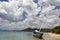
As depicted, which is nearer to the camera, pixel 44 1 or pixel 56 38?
pixel 56 38

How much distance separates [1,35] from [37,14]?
840mm

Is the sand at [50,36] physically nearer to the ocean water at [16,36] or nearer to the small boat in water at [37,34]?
the small boat in water at [37,34]

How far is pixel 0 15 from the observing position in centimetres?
367

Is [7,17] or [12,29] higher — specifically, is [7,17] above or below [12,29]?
above

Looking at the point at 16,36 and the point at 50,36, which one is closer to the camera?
the point at 50,36

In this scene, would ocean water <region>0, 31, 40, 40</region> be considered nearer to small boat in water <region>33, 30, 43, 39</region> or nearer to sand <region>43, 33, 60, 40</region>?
small boat in water <region>33, 30, 43, 39</region>

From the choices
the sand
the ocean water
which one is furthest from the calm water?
the sand

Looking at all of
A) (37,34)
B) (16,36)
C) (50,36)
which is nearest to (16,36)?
(16,36)

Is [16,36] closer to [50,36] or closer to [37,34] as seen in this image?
[37,34]

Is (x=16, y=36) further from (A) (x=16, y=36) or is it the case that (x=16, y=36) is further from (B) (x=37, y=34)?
(B) (x=37, y=34)

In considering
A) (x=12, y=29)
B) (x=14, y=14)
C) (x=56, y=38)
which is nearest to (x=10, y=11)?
(x=14, y=14)

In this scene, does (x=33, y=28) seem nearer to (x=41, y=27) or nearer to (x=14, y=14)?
(x=41, y=27)

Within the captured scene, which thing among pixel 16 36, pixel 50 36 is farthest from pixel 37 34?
pixel 16 36

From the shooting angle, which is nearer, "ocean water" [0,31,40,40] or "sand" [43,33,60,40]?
"sand" [43,33,60,40]
